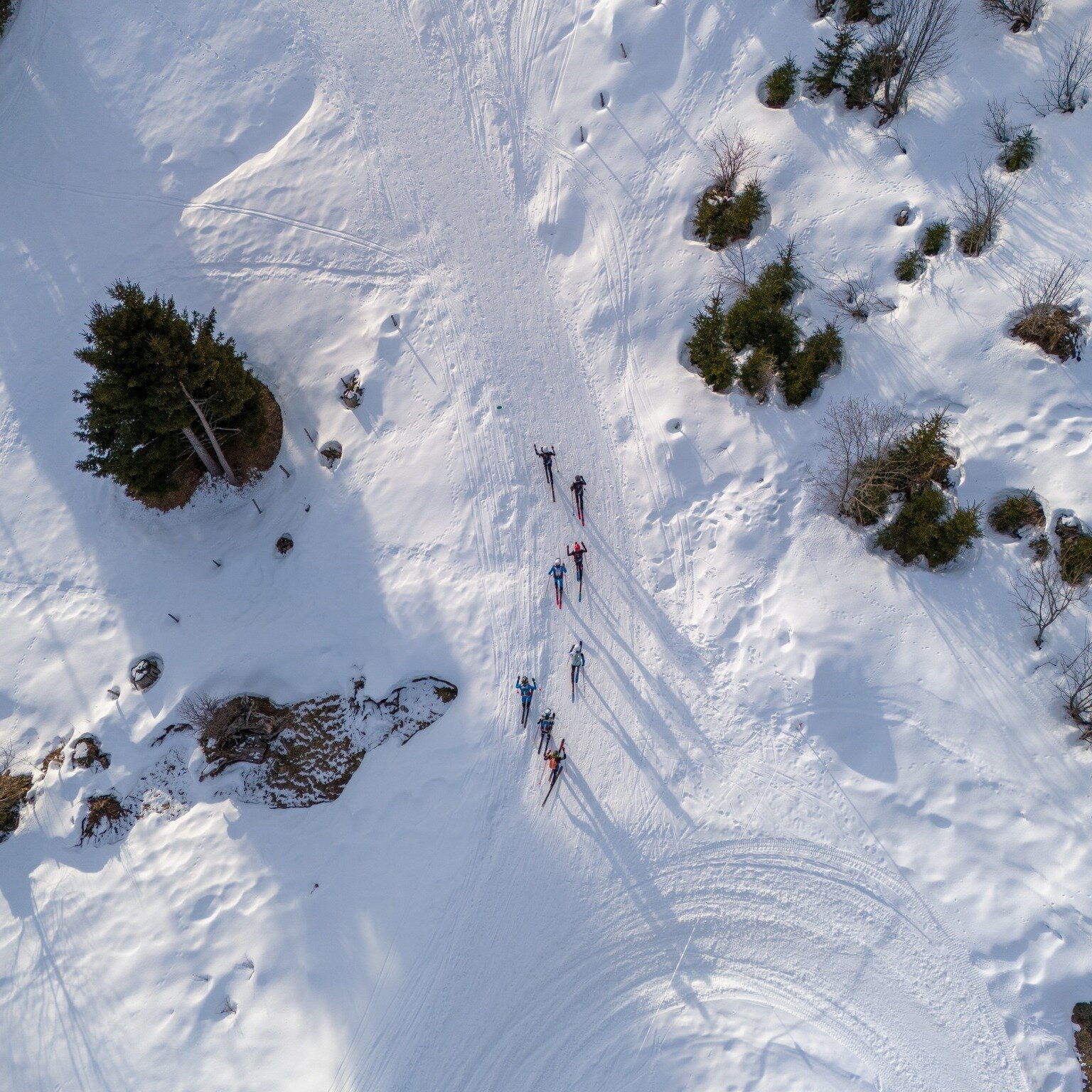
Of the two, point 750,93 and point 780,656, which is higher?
point 750,93

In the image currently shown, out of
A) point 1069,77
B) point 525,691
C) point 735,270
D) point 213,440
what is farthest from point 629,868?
point 1069,77

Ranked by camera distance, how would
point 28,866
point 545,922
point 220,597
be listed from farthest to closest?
1. point 220,597
2. point 28,866
3. point 545,922

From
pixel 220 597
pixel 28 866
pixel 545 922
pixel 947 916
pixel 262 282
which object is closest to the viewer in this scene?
pixel 947 916

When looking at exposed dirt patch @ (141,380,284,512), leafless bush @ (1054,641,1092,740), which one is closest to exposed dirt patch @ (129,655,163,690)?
exposed dirt patch @ (141,380,284,512)

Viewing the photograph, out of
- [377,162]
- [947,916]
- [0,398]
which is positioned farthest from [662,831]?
[0,398]

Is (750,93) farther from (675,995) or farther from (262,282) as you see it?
(675,995)

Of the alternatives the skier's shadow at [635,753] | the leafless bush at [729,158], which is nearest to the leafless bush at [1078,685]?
the skier's shadow at [635,753]
